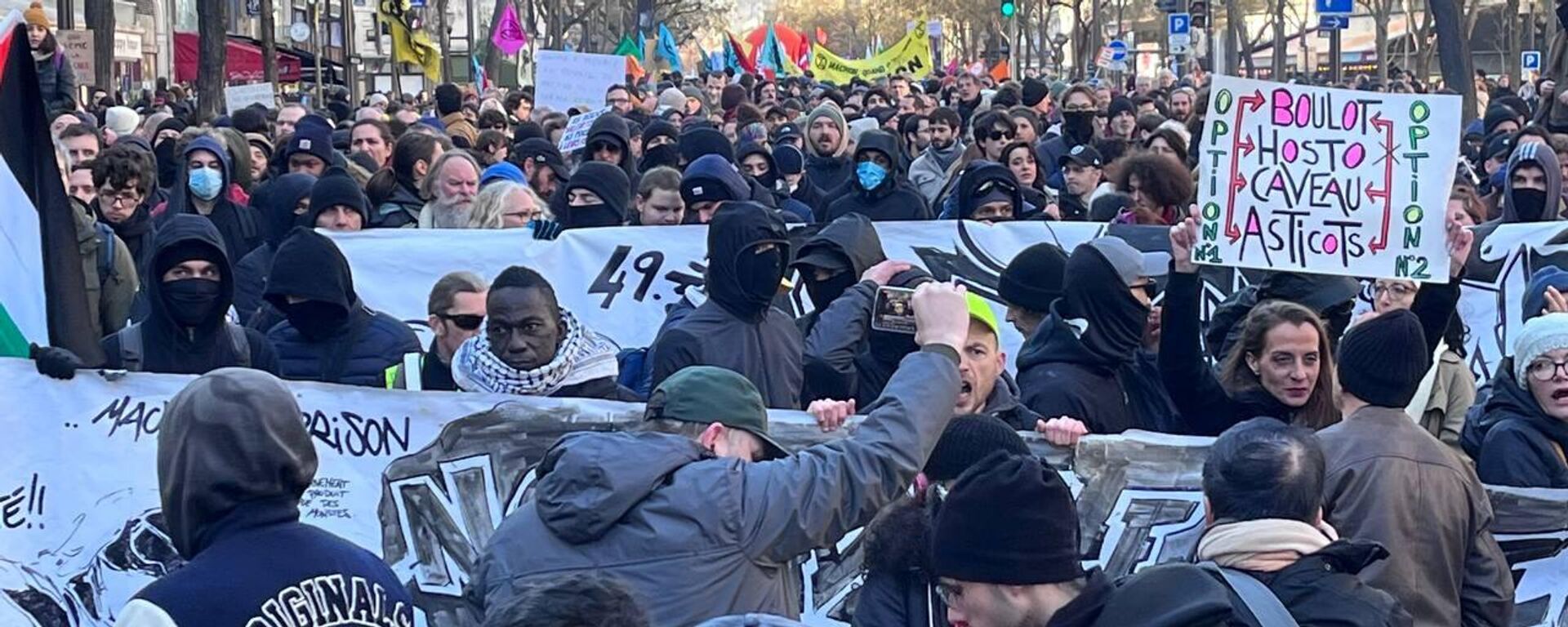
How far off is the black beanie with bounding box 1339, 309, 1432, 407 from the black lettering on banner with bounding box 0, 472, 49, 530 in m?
3.26

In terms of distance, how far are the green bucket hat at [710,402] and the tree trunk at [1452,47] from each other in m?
18.3

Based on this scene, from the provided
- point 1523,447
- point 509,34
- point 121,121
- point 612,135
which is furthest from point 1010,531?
point 509,34

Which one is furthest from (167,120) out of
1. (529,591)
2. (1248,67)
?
(1248,67)

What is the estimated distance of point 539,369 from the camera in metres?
A: 5.68

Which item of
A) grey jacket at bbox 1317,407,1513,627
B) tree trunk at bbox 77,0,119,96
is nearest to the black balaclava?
grey jacket at bbox 1317,407,1513,627

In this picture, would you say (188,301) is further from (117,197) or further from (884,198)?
(884,198)

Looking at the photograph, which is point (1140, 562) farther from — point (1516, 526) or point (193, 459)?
point (193, 459)

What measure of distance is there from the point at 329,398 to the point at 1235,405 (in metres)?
2.43

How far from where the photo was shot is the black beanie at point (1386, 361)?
472 centimetres

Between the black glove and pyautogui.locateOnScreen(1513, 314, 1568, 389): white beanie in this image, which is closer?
pyautogui.locateOnScreen(1513, 314, 1568, 389): white beanie

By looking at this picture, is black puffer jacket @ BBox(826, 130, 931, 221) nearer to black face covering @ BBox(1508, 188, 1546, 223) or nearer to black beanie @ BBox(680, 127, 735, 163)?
black beanie @ BBox(680, 127, 735, 163)

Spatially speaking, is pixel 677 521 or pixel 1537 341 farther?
pixel 1537 341

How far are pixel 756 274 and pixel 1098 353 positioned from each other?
3.29 ft

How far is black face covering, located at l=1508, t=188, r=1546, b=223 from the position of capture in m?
9.87
